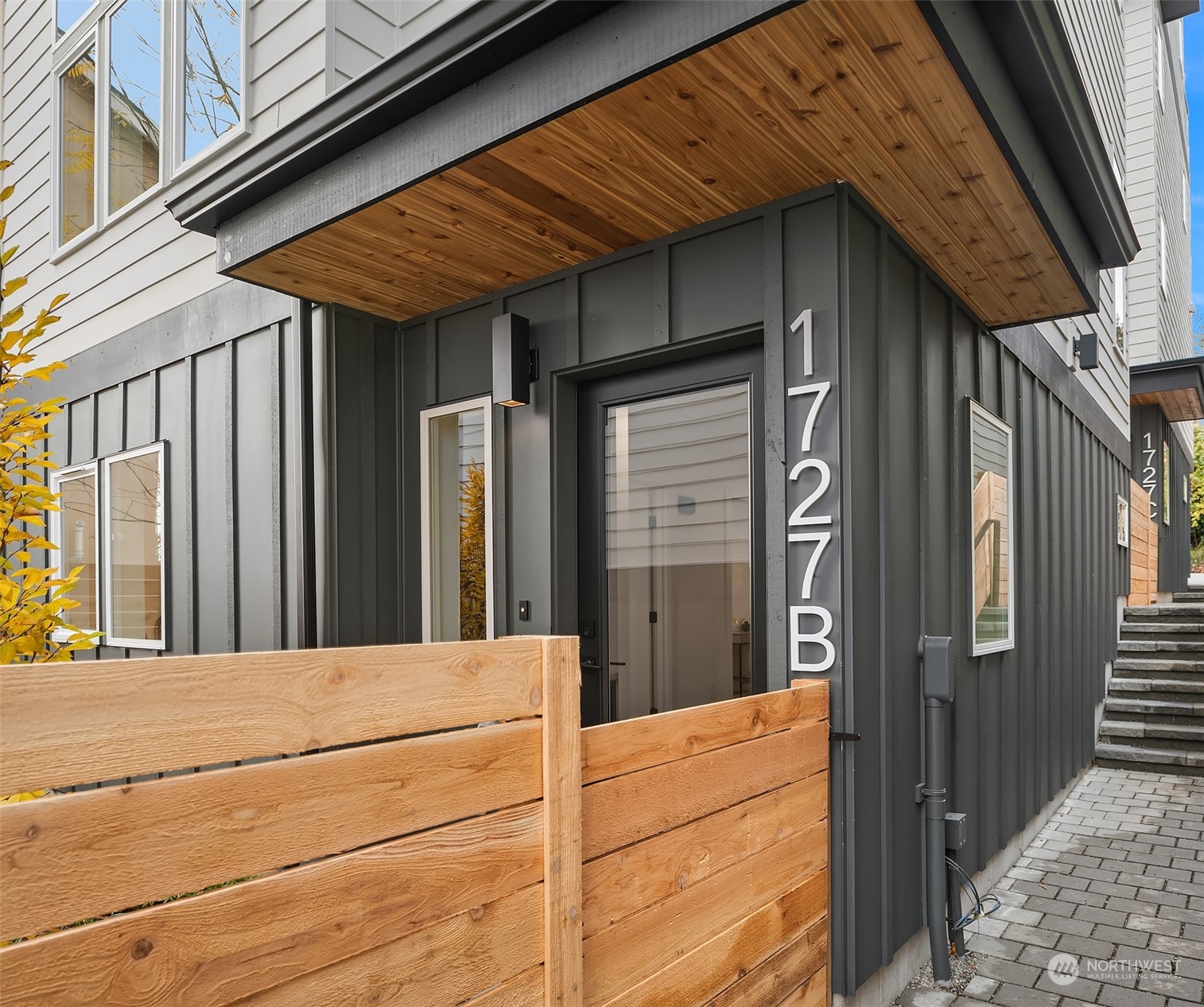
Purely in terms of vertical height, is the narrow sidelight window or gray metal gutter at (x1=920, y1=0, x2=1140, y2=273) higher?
the narrow sidelight window

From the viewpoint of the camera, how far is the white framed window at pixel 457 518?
13.3ft

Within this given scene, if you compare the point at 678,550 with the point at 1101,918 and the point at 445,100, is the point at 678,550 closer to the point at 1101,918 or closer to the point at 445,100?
the point at 445,100

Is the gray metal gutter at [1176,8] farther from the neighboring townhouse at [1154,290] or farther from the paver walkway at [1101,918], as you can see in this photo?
the paver walkway at [1101,918]

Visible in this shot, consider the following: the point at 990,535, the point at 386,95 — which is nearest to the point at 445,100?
the point at 386,95

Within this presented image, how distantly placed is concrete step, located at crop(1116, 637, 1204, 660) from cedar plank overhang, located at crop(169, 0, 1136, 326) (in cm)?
561

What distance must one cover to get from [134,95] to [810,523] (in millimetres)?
5222

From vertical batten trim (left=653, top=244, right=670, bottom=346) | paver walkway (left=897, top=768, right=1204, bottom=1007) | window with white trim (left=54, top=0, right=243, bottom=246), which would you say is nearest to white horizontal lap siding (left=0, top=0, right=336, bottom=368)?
window with white trim (left=54, top=0, right=243, bottom=246)

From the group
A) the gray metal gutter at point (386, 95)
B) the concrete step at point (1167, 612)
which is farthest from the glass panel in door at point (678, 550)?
the concrete step at point (1167, 612)

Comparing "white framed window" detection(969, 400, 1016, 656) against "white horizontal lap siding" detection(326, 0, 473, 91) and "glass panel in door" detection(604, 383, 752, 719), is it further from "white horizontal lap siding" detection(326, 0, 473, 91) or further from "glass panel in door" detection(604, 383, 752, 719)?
"white horizontal lap siding" detection(326, 0, 473, 91)

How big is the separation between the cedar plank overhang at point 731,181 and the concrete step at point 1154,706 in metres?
4.92

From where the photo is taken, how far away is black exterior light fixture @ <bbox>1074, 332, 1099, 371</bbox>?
260 inches

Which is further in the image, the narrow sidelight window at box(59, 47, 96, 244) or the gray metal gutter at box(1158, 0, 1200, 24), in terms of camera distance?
the gray metal gutter at box(1158, 0, 1200, 24)

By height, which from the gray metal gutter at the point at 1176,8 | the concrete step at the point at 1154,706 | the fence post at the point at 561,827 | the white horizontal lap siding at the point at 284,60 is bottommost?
the concrete step at the point at 1154,706

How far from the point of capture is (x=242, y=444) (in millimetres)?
4398
